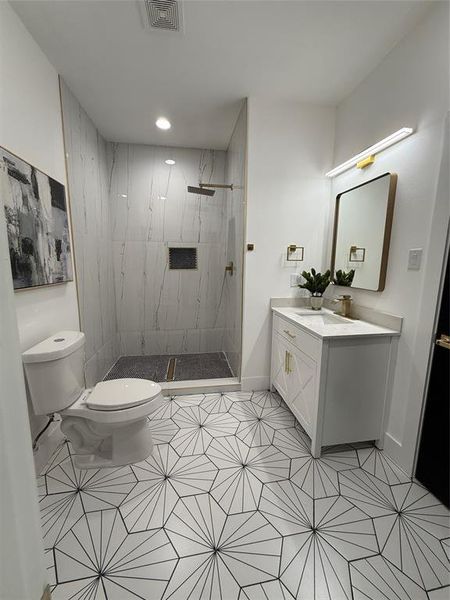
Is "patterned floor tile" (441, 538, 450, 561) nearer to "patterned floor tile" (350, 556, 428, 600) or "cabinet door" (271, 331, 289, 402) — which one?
"patterned floor tile" (350, 556, 428, 600)

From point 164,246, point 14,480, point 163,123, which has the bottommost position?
point 14,480

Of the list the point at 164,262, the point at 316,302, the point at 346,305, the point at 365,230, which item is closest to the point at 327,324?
the point at 346,305

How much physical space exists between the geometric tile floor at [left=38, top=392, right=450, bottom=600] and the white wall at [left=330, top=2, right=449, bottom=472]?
408 mm

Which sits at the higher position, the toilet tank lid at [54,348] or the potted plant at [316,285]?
the potted plant at [316,285]

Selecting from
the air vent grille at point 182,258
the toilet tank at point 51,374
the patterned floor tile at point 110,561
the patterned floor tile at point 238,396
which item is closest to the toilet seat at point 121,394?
the toilet tank at point 51,374

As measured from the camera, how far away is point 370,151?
175 cm

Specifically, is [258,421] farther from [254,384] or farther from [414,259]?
[414,259]

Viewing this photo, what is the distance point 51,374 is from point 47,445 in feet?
1.90

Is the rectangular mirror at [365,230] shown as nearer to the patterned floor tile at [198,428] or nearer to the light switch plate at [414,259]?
the light switch plate at [414,259]

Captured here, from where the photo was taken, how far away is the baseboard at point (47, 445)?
155 centimetres

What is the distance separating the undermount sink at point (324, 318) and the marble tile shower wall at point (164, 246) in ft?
4.70

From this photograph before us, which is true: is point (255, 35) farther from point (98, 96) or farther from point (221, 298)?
point (221, 298)

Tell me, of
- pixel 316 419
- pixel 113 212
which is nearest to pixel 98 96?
pixel 113 212

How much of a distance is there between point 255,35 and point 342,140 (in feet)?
3.40
